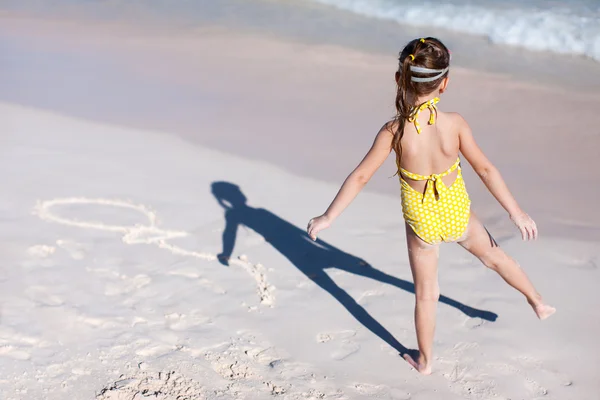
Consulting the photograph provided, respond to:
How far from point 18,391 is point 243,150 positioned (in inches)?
140

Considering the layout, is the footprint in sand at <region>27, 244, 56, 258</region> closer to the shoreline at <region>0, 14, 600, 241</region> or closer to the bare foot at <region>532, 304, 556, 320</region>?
the shoreline at <region>0, 14, 600, 241</region>

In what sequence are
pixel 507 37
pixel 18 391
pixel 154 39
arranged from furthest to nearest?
pixel 507 37 → pixel 154 39 → pixel 18 391

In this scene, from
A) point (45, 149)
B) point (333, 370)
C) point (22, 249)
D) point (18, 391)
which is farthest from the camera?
point (45, 149)

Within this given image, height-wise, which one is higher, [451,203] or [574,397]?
[451,203]

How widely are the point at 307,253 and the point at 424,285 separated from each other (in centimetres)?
149

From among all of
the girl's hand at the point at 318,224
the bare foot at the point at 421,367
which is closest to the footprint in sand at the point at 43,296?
the girl's hand at the point at 318,224

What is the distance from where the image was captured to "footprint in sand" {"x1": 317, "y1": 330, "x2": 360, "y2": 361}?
12.7ft

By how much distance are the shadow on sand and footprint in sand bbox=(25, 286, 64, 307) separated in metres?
1.09

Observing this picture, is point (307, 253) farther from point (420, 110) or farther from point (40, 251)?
point (420, 110)

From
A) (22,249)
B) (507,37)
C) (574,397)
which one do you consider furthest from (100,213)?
(507,37)

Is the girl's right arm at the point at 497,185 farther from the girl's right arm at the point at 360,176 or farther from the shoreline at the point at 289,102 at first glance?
the shoreline at the point at 289,102

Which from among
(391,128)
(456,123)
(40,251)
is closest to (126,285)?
(40,251)

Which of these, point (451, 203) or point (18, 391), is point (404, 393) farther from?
point (18, 391)

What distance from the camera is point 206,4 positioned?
12133 mm
